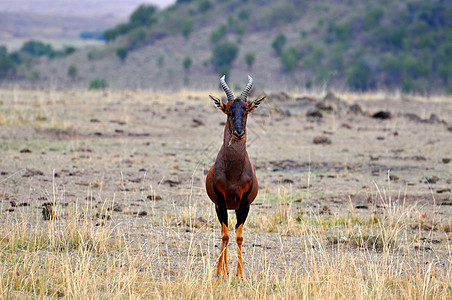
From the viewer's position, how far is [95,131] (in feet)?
56.0

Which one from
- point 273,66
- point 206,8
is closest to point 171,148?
point 273,66

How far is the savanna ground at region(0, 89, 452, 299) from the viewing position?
5508 mm

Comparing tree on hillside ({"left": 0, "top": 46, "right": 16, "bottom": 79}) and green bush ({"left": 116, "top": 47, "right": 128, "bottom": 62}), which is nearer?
tree on hillside ({"left": 0, "top": 46, "right": 16, "bottom": 79})

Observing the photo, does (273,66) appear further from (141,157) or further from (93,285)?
(93,285)

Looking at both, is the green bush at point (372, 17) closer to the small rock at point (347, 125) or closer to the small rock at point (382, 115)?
the small rock at point (382, 115)

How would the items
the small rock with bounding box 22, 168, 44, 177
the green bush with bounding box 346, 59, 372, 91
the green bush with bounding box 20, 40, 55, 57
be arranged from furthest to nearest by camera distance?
1. the green bush with bounding box 20, 40, 55, 57
2. the green bush with bounding box 346, 59, 372, 91
3. the small rock with bounding box 22, 168, 44, 177

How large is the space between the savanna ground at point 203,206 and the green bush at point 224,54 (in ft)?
122

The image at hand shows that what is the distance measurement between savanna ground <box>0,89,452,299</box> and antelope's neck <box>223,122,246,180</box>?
0.85 metres

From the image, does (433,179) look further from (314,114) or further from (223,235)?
(314,114)

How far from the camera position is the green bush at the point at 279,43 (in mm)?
62156

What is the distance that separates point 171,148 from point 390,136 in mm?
6971

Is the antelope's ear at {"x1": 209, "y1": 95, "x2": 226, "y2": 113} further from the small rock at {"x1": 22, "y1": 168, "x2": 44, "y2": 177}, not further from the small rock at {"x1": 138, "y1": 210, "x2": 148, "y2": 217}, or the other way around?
the small rock at {"x1": 22, "y1": 168, "x2": 44, "y2": 177}

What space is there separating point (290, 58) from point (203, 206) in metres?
48.9

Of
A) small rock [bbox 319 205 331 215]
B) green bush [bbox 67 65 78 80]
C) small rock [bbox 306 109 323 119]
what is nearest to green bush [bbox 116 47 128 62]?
green bush [bbox 67 65 78 80]
